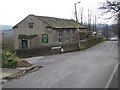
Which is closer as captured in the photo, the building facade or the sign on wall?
the building facade

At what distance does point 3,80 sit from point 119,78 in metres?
6.64

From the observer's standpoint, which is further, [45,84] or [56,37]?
[56,37]

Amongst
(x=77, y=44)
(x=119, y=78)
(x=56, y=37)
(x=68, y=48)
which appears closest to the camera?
(x=119, y=78)

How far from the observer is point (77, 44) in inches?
1863

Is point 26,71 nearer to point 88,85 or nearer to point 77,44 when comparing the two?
point 88,85

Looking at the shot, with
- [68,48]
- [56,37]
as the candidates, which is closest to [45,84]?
[68,48]

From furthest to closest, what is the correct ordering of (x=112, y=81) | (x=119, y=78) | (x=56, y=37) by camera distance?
(x=56, y=37)
(x=119, y=78)
(x=112, y=81)

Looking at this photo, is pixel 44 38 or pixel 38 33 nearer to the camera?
pixel 44 38

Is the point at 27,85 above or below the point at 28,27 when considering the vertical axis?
below

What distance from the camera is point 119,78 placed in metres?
17.0

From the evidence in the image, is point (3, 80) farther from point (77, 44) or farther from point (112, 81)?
point (77, 44)

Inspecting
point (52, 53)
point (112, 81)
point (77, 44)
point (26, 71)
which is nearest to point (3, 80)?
point (26, 71)

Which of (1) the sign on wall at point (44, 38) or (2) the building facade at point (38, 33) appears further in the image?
(1) the sign on wall at point (44, 38)

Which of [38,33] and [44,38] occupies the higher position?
[38,33]
